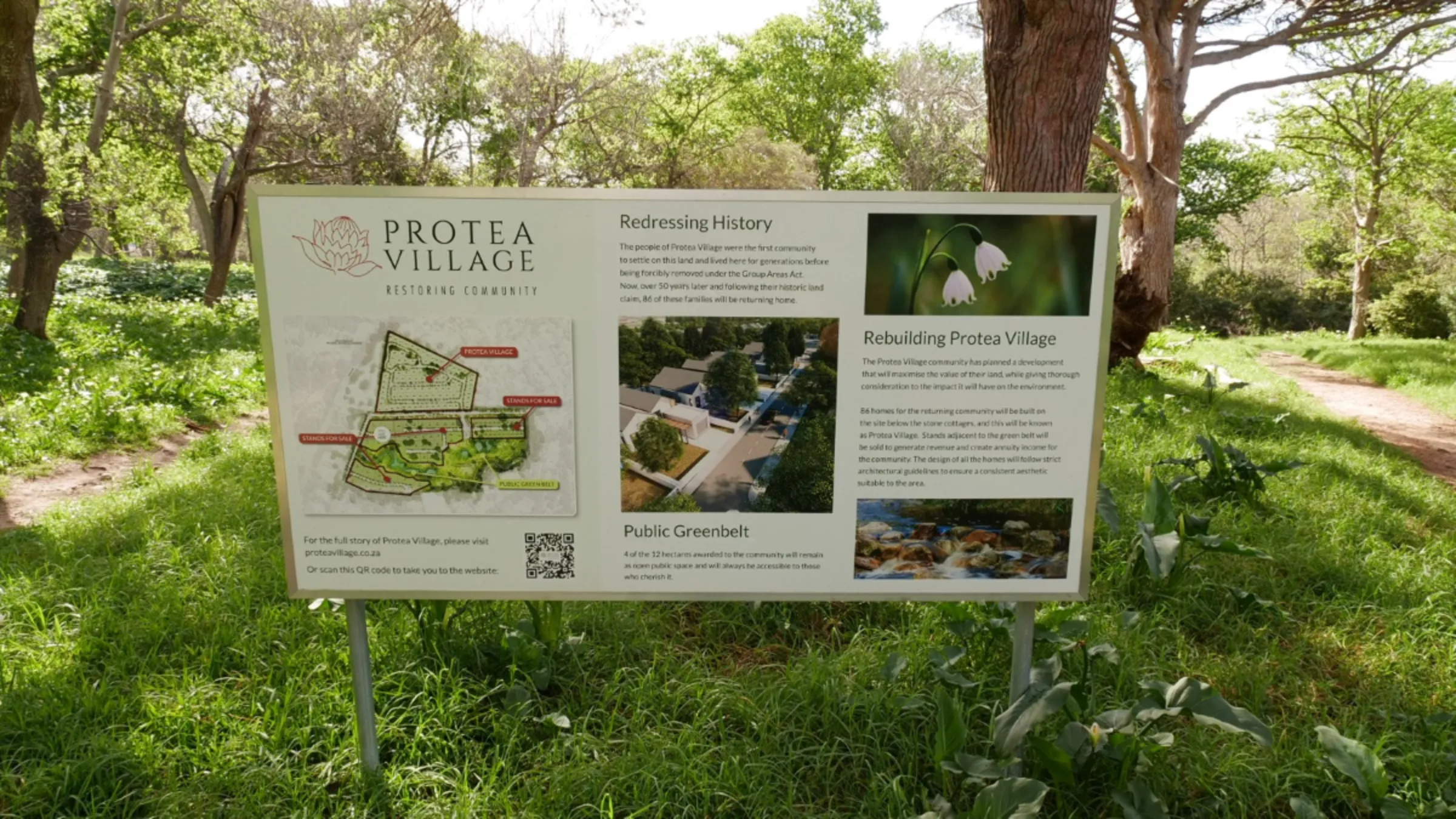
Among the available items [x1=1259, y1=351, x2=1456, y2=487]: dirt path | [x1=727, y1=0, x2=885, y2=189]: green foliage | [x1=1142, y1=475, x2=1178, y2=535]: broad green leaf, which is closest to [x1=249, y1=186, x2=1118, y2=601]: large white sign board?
[x1=1142, y1=475, x2=1178, y2=535]: broad green leaf

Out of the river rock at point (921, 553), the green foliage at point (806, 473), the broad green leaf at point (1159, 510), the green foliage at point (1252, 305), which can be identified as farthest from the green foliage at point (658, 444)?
the green foliage at point (1252, 305)

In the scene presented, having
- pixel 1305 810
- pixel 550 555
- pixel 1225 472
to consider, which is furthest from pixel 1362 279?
pixel 550 555

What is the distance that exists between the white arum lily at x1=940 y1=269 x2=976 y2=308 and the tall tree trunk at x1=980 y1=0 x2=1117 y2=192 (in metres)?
2.93

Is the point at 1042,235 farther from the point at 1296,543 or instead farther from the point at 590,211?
the point at 1296,543

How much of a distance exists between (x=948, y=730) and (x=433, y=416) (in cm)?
172

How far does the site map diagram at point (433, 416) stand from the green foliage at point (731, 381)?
0.41 meters

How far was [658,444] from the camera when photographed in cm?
227

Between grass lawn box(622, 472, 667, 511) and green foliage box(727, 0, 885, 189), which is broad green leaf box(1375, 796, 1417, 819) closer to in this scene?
grass lawn box(622, 472, 667, 511)

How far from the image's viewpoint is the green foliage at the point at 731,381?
2229mm

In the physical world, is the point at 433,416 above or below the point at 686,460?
above

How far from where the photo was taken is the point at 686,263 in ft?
7.14

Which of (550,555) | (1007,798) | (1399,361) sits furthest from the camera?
(1399,361)

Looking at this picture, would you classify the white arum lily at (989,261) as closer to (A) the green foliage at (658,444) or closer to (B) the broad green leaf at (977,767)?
(A) the green foliage at (658,444)

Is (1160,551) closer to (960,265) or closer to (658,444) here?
(960,265)
